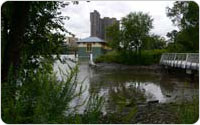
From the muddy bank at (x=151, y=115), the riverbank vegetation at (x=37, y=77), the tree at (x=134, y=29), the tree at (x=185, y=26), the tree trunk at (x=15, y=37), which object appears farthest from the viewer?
the tree at (x=134, y=29)

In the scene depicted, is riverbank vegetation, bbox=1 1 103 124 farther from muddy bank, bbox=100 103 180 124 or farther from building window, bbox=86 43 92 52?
building window, bbox=86 43 92 52

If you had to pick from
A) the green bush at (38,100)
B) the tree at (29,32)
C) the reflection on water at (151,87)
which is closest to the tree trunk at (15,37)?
the tree at (29,32)

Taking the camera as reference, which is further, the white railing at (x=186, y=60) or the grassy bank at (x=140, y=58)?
the grassy bank at (x=140, y=58)

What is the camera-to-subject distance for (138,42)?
35.7 m

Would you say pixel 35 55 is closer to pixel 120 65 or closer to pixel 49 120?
pixel 49 120

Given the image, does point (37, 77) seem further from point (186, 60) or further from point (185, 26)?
point (185, 26)

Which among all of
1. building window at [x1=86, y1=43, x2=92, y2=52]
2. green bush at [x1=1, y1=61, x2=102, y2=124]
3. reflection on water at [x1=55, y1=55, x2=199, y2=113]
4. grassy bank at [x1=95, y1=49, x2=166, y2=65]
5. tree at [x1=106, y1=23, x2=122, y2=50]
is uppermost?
tree at [x1=106, y1=23, x2=122, y2=50]

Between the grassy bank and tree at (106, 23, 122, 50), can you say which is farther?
tree at (106, 23, 122, 50)

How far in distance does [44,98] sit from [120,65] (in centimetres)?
3104

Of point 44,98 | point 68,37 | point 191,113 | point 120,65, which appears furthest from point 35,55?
point 120,65

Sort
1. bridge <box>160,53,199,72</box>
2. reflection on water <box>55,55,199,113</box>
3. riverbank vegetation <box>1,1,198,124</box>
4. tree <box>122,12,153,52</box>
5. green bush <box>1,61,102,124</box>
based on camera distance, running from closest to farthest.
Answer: green bush <box>1,61,102,124</box>, riverbank vegetation <box>1,1,198,124</box>, reflection on water <box>55,55,199,113</box>, bridge <box>160,53,199,72</box>, tree <box>122,12,153,52</box>

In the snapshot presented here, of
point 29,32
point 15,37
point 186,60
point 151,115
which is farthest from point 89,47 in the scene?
point 15,37

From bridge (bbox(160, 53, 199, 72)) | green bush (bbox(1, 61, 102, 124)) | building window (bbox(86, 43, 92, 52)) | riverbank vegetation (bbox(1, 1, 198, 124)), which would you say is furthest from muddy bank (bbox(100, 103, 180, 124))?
building window (bbox(86, 43, 92, 52))

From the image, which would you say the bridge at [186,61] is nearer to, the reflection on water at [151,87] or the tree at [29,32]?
the reflection on water at [151,87]
